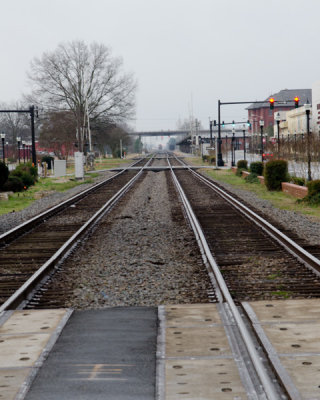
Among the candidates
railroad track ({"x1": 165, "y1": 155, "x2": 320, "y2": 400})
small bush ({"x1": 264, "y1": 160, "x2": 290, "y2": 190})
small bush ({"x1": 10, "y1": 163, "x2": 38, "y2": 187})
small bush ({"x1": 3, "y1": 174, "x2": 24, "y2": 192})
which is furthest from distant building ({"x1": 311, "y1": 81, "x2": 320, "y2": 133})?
railroad track ({"x1": 165, "y1": 155, "x2": 320, "y2": 400})

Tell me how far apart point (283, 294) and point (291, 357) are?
2593mm

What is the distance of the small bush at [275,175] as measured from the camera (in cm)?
2633

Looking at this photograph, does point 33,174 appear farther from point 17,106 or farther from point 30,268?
point 17,106

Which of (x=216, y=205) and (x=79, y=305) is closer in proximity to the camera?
(x=79, y=305)

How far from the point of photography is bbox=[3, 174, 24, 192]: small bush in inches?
1147

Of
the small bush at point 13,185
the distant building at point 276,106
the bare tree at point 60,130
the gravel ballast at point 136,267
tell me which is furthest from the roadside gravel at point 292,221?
the distant building at point 276,106

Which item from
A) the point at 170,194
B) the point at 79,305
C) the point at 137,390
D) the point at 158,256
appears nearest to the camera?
the point at 137,390

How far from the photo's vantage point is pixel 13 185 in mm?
29438

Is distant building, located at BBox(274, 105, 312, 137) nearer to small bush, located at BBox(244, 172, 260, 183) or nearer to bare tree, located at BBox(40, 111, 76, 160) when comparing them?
bare tree, located at BBox(40, 111, 76, 160)

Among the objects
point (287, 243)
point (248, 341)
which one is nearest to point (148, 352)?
point (248, 341)

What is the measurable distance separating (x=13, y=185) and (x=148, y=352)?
82.5 ft

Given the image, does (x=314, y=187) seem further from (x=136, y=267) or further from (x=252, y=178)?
(x=252, y=178)

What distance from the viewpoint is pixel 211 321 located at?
6.38 meters

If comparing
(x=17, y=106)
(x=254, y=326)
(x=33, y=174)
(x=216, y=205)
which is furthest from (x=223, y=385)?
(x=17, y=106)
